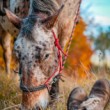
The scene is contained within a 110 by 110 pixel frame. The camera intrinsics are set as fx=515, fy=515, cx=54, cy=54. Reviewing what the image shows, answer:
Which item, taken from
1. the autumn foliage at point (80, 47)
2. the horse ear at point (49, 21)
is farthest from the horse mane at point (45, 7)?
the autumn foliage at point (80, 47)

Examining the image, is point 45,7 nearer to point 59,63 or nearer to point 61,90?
point 59,63

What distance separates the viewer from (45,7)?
6785mm

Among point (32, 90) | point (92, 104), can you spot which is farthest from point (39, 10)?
point (92, 104)

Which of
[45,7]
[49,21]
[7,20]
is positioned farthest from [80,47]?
[49,21]

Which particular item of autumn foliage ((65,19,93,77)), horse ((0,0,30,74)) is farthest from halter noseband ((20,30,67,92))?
autumn foliage ((65,19,93,77))

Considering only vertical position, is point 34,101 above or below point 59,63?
below

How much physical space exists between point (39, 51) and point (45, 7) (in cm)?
74

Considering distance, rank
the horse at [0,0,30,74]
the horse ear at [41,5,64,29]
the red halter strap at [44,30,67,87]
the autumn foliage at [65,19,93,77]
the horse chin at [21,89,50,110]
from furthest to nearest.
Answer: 1. the autumn foliage at [65,19,93,77]
2. the horse at [0,0,30,74]
3. the red halter strap at [44,30,67,87]
4. the horse ear at [41,5,64,29]
5. the horse chin at [21,89,50,110]

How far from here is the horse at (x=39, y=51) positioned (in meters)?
6.27

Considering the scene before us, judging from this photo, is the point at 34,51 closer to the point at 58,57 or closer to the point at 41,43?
the point at 41,43

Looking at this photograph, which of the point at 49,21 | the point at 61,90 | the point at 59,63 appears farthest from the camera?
the point at 61,90

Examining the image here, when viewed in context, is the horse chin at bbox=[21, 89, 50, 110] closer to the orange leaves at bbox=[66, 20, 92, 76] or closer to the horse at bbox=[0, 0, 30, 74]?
the horse at bbox=[0, 0, 30, 74]

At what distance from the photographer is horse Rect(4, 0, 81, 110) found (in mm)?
6273

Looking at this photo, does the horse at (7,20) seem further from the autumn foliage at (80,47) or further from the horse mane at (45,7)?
the autumn foliage at (80,47)
